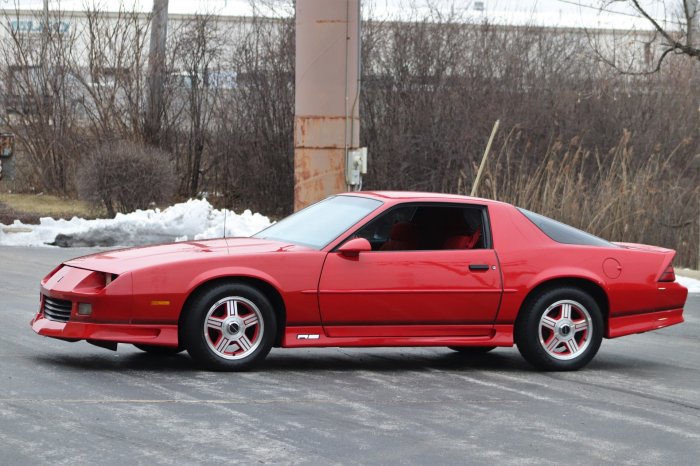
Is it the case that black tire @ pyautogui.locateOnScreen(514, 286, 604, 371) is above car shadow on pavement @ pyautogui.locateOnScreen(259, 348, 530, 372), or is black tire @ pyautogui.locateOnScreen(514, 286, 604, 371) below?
above

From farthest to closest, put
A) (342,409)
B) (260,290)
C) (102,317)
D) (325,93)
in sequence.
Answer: (325,93) → (260,290) → (102,317) → (342,409)

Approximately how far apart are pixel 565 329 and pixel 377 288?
1.53 metres

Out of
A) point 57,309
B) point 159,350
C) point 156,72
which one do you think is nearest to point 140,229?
point 156,72

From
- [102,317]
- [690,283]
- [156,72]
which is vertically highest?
[156,72]

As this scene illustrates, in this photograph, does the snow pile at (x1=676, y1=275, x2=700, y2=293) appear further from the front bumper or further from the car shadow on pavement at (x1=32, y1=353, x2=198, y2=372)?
the front bumper

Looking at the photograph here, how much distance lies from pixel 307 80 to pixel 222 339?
10.8 m

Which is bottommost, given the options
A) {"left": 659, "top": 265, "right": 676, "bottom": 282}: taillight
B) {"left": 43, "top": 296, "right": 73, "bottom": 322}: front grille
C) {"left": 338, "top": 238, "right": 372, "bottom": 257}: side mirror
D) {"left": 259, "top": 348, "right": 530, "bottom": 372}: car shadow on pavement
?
{"left": 259, "top": 348, "right": 530, "bottom": 372}: car shadow on pavement

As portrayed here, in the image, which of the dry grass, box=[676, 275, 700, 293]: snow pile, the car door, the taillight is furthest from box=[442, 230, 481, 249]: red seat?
the dry grass

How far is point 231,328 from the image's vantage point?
355 inches

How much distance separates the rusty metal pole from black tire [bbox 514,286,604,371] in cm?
968

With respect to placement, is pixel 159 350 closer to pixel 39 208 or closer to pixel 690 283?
pixel 690 283

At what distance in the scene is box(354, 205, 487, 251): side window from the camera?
9.89m

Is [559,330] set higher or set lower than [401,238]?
lower

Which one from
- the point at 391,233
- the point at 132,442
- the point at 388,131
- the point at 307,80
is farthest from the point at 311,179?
the point at 132,442
